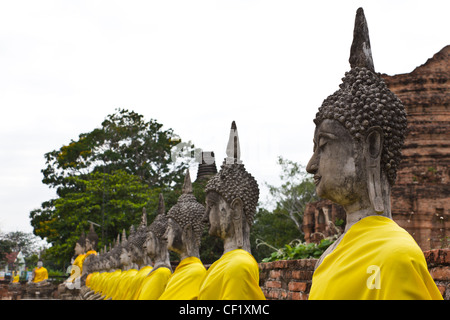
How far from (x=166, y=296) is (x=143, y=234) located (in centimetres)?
423

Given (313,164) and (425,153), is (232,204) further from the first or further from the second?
(425,153)

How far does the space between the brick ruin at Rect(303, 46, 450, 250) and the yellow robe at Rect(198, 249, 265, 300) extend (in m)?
8.45

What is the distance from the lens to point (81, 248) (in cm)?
2439

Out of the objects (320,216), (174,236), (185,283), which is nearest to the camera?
(185,283)

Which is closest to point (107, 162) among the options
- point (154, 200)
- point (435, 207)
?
point (154, 200)

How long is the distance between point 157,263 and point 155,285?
0.70 m

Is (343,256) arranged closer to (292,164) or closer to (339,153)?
(339,153)

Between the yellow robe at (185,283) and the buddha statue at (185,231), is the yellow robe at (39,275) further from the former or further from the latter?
the yellow robe at (185,283)

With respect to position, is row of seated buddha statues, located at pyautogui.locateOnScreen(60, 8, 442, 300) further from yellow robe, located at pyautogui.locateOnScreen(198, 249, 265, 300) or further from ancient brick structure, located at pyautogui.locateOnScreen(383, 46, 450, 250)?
ancient brick structure, located at pyautogui.locateOnScreen(383, 46, 450, 250)

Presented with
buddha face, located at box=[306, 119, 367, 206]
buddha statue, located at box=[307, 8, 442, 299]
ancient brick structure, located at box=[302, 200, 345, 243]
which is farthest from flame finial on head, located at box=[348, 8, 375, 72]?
ancient brick structure, located at box=[302, 200, 345, 243]

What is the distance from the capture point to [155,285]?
729 centimetres

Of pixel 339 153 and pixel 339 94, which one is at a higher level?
pixel 339 94

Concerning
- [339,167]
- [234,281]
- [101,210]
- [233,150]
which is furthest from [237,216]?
[101,210]

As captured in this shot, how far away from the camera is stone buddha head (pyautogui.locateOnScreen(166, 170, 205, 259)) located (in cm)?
680
